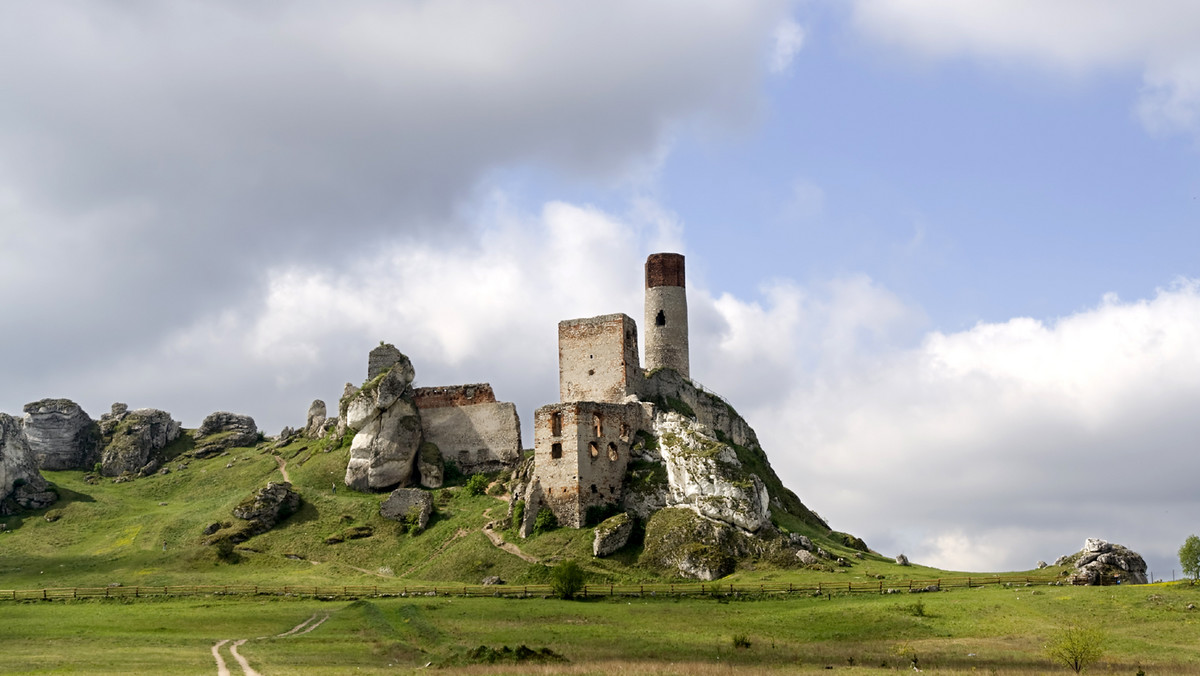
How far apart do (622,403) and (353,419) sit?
2361cm

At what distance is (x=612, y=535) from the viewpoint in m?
76.2

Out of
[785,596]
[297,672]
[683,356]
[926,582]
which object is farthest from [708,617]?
[683,356]

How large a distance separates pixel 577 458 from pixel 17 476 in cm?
4958

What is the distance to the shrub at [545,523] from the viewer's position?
7962cm

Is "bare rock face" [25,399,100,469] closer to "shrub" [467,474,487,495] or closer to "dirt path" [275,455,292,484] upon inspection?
"dirt path" [275,455,292,484]

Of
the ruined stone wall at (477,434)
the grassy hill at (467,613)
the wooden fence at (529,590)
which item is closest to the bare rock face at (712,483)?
the grassy hill at (467,613)

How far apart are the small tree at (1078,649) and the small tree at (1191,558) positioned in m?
14.6

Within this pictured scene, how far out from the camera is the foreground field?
48.9m

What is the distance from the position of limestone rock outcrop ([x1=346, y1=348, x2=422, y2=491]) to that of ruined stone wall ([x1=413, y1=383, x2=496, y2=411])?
1.11 meters

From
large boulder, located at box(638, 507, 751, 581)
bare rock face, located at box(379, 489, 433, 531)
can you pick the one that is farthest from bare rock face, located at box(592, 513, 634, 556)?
bare rock face, located at box(379, 489, 433, 531)

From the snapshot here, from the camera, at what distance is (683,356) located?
325ft

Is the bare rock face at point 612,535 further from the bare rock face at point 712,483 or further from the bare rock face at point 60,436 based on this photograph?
the bare rock face at point 60,436

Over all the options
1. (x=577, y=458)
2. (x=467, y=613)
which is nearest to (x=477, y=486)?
(x=577, y=458)

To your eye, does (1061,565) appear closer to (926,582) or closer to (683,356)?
(926,582)
